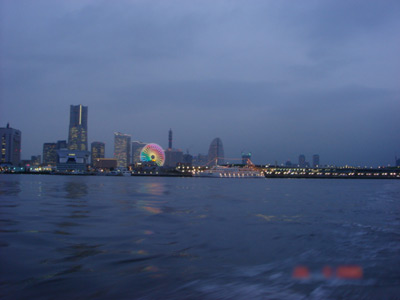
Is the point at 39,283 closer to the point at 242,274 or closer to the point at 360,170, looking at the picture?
the point at 242,274

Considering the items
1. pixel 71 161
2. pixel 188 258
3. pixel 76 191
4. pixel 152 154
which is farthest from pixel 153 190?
pixel 71 161

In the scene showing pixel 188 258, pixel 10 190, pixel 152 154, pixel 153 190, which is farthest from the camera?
pixel 152 154

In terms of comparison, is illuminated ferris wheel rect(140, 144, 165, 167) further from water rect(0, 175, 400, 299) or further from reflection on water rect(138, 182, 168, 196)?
water rect(0, 175, 400, 299)

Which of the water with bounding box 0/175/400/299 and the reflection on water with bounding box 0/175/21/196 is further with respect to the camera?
the reflection on water with bounding box 0/175/21/196

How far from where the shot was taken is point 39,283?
6.22 meters

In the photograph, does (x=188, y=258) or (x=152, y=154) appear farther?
(x=152, y=154)

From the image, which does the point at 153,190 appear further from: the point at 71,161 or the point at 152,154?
the point at 71,161

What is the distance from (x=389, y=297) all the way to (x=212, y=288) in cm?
341

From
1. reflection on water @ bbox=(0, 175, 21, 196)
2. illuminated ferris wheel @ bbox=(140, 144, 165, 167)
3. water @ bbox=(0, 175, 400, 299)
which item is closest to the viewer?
water @ bbox=(0, 175, 400, 299)

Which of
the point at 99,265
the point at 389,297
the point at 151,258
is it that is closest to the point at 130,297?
the point at 99,265

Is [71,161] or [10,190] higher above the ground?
[71,161]

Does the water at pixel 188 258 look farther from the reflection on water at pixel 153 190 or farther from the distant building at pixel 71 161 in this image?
the distant building at pixel 71 161

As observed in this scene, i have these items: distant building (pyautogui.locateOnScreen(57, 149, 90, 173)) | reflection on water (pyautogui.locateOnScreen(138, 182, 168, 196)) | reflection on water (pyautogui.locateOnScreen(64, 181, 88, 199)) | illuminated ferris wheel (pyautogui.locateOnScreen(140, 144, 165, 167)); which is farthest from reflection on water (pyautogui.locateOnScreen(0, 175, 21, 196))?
distant building (pyautogui.locateOnScreen(57, 149, 90, 173))

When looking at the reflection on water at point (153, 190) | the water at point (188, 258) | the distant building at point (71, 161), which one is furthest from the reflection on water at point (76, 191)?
the distant building at point (71, 161)
